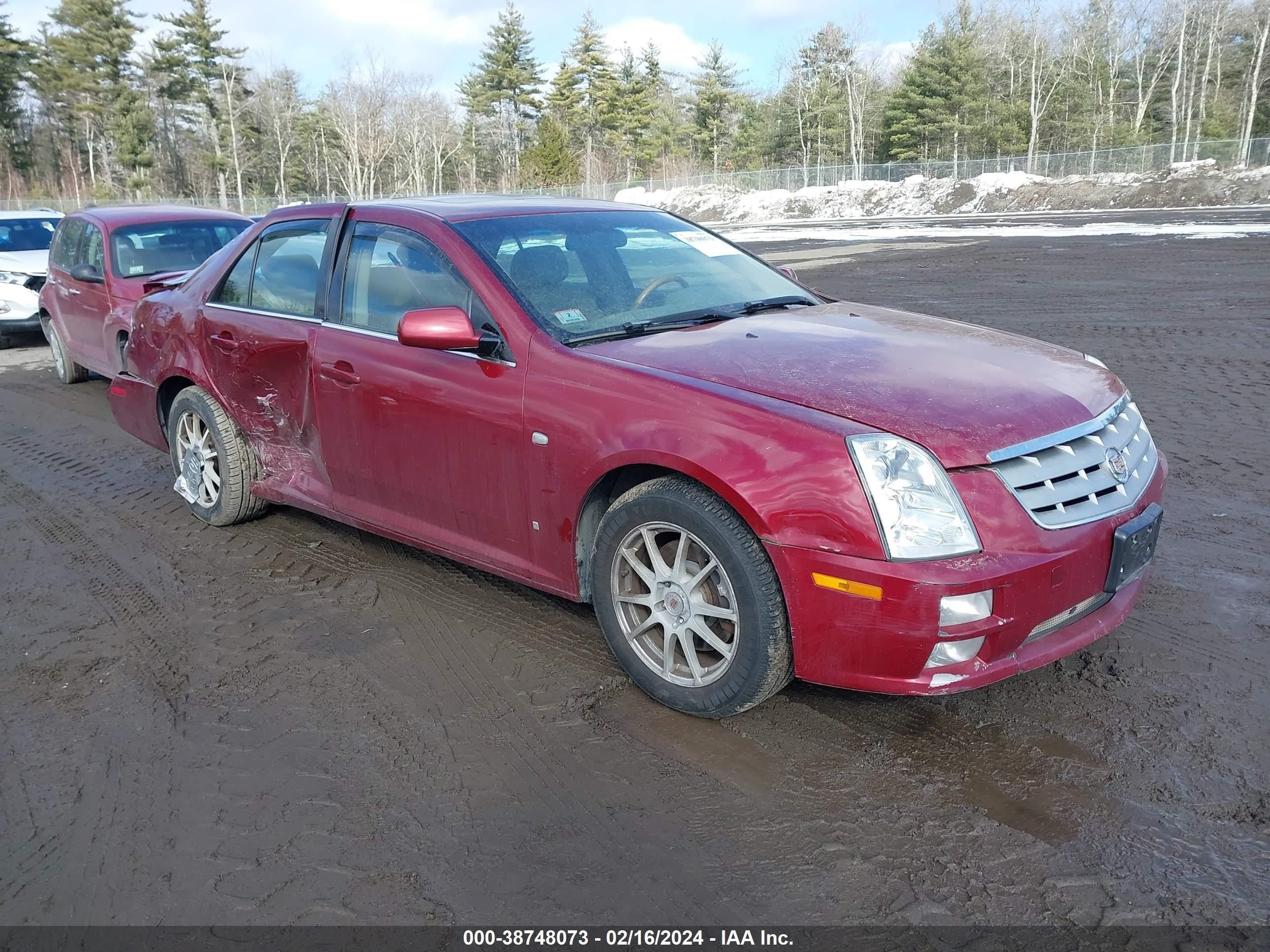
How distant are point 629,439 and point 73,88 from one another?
245 ft

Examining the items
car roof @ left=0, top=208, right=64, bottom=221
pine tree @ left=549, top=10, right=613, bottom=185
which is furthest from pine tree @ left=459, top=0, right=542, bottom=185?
car roof @ left=0, top=208, right=64, bottom=221

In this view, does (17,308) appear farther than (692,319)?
Yes

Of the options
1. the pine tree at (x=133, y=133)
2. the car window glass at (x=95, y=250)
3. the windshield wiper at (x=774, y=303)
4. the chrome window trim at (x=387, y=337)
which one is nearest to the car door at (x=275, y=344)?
the chrome window trim at (x=387, y=337)

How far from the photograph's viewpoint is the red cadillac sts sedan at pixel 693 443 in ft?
9.55

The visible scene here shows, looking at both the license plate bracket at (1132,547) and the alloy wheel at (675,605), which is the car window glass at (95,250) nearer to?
the alloy wheel at (675,605)

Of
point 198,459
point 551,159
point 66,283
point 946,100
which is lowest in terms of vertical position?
point 198,459

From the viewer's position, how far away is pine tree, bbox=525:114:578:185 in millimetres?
66375

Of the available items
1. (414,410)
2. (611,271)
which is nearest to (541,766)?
(414,410)

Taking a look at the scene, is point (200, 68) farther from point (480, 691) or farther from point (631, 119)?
point (480, 691)

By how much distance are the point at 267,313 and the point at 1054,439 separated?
3.66m

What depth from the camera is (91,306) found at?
910 centimetres

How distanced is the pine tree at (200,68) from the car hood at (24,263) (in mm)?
56629

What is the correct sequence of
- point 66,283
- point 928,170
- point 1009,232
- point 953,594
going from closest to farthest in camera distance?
point 953,594
point 66,283
point 1009,232
point 928,170

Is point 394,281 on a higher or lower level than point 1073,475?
higher
